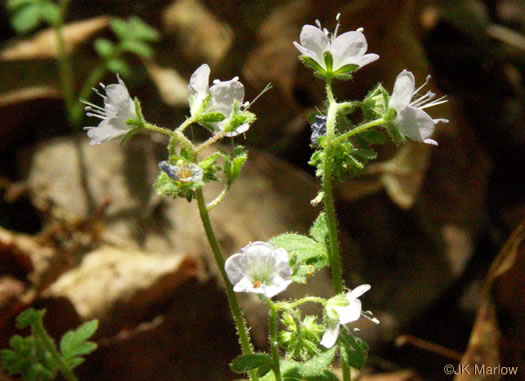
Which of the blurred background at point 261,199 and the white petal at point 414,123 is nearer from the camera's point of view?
the white petal at point 414,123

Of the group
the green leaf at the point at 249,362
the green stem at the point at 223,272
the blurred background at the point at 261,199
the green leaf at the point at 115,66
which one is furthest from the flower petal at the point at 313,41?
the green leaf at the point at 115,66

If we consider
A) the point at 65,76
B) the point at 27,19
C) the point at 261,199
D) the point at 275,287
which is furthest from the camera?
the point at 65,76

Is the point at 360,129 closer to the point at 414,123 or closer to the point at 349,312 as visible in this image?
the point at 414,123

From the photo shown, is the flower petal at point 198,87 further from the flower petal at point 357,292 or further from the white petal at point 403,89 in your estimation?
the flower petal at point 357,292

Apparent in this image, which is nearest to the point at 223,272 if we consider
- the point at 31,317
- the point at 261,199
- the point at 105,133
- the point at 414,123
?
the point at 105,133

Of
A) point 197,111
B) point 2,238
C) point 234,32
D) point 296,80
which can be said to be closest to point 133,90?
point 234,32

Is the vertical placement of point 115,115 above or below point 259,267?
above

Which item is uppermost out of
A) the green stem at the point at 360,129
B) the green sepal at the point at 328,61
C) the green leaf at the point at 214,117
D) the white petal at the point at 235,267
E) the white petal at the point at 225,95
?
the green sepal at the point at 328,61
